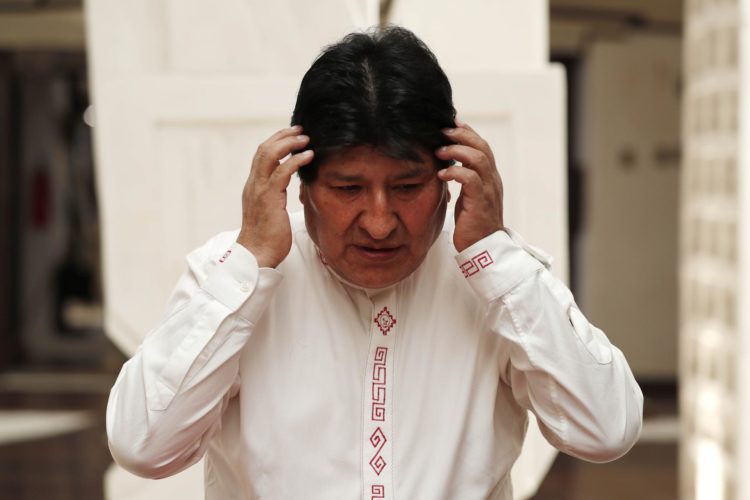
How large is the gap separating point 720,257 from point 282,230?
257cm

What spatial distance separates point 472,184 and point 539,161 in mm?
989

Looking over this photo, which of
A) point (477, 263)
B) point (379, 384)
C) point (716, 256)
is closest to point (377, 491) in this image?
point (379, 384)

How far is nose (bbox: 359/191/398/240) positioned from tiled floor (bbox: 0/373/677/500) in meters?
4.20

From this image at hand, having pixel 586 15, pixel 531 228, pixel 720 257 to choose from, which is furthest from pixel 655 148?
pixel 531 228

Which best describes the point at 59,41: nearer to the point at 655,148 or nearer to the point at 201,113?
the point at 655,148

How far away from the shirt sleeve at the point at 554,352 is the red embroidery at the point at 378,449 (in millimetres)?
233

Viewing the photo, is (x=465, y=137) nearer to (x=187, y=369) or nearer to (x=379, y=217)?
(x=379, y=217)

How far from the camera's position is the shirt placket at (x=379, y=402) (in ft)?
5.09

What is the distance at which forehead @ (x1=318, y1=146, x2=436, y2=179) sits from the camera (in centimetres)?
145

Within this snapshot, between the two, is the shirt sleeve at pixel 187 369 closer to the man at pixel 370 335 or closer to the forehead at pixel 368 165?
the man at pixel 370 335

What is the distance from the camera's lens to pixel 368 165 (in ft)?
4.77

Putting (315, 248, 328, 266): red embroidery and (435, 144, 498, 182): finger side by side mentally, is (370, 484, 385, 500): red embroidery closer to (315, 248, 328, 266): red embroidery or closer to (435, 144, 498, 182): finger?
(315, 248, 328, 266): red embroidery

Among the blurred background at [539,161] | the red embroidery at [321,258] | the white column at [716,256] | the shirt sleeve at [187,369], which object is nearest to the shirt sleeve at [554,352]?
the red embroidery at [321,258]

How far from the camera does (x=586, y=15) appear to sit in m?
7.70
